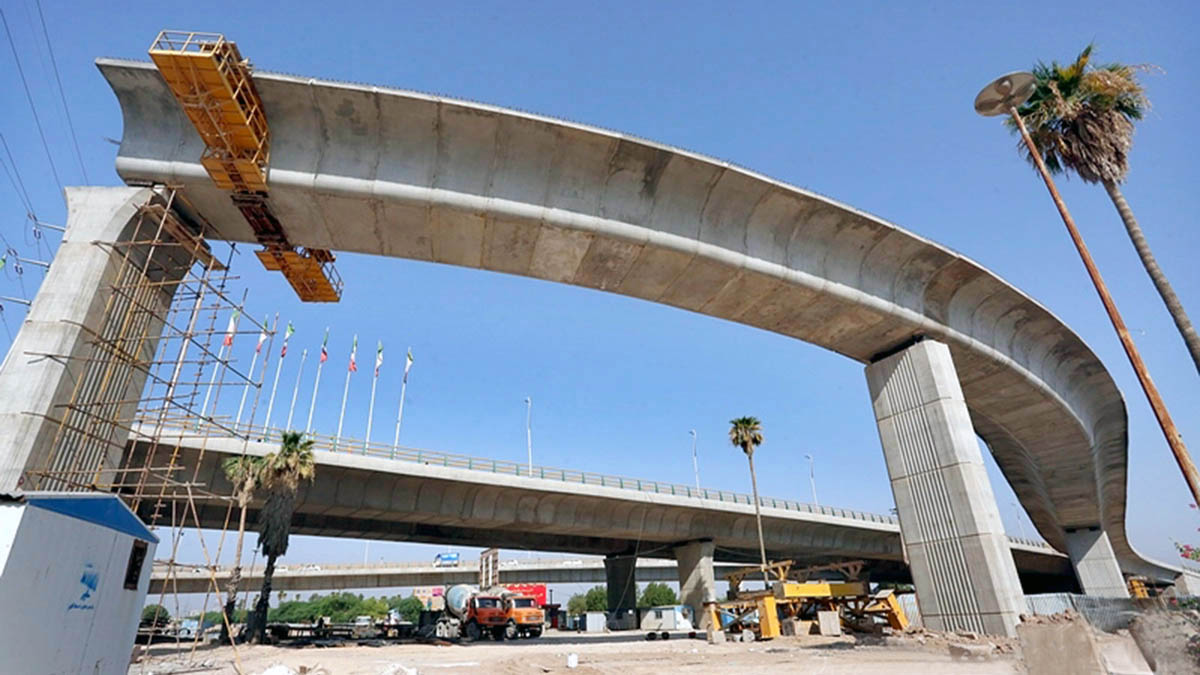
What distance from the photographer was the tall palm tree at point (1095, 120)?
51.2 ft

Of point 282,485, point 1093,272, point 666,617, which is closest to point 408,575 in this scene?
point 666,617

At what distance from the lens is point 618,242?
46.1 ft

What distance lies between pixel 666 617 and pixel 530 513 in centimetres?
1537

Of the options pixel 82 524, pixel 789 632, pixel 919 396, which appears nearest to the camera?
pixel 82 524

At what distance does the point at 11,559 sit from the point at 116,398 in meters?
5.62

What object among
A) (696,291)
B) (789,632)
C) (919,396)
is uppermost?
(696,291)

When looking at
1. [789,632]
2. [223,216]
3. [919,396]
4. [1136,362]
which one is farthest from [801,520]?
[223,216]

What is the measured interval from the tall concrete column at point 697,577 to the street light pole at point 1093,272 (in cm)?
3110

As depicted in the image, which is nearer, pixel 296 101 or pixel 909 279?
pixel 296 101

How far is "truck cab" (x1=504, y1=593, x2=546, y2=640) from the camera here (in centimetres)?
3228

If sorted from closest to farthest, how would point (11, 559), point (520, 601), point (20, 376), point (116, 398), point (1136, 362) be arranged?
point (11, 559) < point (20, 376) < point (116, 398) < point (1136, 362) < point (520, 601)

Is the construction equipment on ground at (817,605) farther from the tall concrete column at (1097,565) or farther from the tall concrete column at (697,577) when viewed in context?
the tall concrete column at (1097,565)

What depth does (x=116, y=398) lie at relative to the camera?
11961 millimetres

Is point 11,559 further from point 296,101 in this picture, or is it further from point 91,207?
point 296,101
